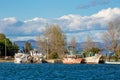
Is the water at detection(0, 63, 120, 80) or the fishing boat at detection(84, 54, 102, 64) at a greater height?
the fishing boat at detection(84, 54, 102, 64)

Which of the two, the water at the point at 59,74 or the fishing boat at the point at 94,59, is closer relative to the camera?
the water at the point at 59,74

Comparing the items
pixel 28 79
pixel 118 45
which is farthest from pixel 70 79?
pixel 118 45

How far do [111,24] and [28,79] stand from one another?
119 meters

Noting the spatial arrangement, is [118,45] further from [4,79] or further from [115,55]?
[4,79]

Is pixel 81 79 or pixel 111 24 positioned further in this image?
pixel 111 24

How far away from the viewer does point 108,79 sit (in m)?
82.1

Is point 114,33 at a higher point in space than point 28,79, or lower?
higher

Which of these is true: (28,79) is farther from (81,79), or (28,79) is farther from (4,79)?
(81,79)

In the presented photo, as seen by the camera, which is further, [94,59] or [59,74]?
[94,59]

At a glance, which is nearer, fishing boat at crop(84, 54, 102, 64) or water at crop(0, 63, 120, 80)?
water at crop(0, 63, 120, 80)

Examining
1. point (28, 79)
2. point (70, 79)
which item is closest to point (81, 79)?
point (70, 79)

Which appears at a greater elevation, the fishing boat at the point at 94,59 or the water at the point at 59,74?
the fishing boat at the point at 94,59

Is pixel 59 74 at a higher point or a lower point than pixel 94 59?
lower

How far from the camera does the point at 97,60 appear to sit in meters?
195
